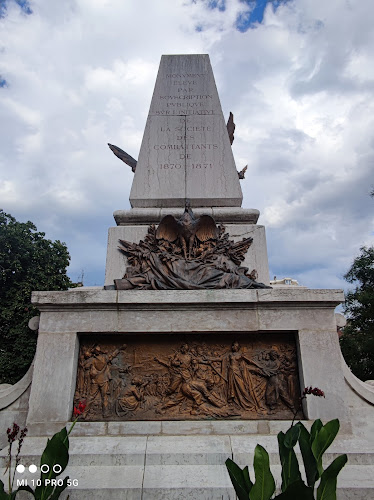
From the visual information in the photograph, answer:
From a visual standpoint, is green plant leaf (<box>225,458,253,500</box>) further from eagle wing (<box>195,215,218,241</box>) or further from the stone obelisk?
eagle wing (<box>195,215,218,241</box>)

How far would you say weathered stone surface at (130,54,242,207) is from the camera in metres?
7.88

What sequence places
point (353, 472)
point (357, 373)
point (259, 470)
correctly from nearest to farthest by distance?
point (259, 470), point (353, 472), point (357, 373)

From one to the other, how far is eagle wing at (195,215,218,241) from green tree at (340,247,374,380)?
37.4 ft

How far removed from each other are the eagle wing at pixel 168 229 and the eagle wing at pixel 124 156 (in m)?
2.47

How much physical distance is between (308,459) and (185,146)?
683cm

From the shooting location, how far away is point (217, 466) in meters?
4.56

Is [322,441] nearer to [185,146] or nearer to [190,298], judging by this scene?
[190,298]

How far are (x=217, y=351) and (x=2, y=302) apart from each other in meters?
13.7

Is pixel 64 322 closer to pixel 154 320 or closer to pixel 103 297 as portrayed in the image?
pixel 103 297

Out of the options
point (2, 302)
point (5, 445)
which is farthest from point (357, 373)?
point (2, 302)

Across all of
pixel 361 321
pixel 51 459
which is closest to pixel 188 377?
pixel 51 459

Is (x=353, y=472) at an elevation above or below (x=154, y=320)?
below

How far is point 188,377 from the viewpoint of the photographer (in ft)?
18.3

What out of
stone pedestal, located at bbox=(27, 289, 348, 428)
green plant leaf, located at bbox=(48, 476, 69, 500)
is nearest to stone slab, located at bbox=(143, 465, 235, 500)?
green plant leaf, located at bbox=(48, 476, 69, 500)
